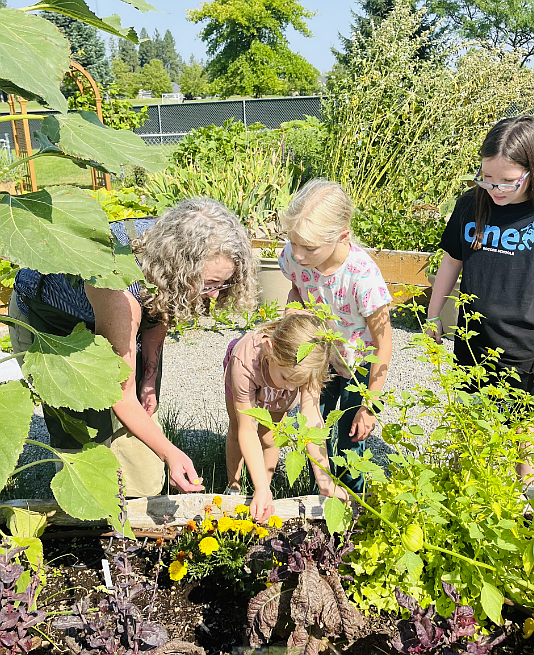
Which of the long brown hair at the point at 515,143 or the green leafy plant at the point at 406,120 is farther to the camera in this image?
the green leafy plant at the point at 406,120

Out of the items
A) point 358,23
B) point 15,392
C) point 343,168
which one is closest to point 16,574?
point 15,392

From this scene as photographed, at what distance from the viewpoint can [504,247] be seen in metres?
2.30

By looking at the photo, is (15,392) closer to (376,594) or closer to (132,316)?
(132,316)

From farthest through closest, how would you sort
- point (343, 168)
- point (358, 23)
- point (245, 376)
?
point (358, 23) → point (343, 168) → point (245, 376)

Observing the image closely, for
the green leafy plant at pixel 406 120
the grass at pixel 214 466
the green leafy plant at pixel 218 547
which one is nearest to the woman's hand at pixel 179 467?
the green leafy plant at pixel 218 547

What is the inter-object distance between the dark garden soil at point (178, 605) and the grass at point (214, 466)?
51cm

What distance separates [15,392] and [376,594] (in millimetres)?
1016

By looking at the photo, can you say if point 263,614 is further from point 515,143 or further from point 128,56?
point 128,56

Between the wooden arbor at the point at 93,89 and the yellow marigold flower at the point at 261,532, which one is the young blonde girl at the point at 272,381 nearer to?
the yellow marigold flower at the point at 261,532

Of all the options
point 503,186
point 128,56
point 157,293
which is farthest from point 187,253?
point 128,56

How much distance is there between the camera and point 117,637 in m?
1.39

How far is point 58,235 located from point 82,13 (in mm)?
438

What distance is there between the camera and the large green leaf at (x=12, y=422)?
110 cm

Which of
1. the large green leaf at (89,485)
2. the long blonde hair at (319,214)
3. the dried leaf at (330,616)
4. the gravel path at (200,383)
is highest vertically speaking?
the long blonde hair at (319,214)
